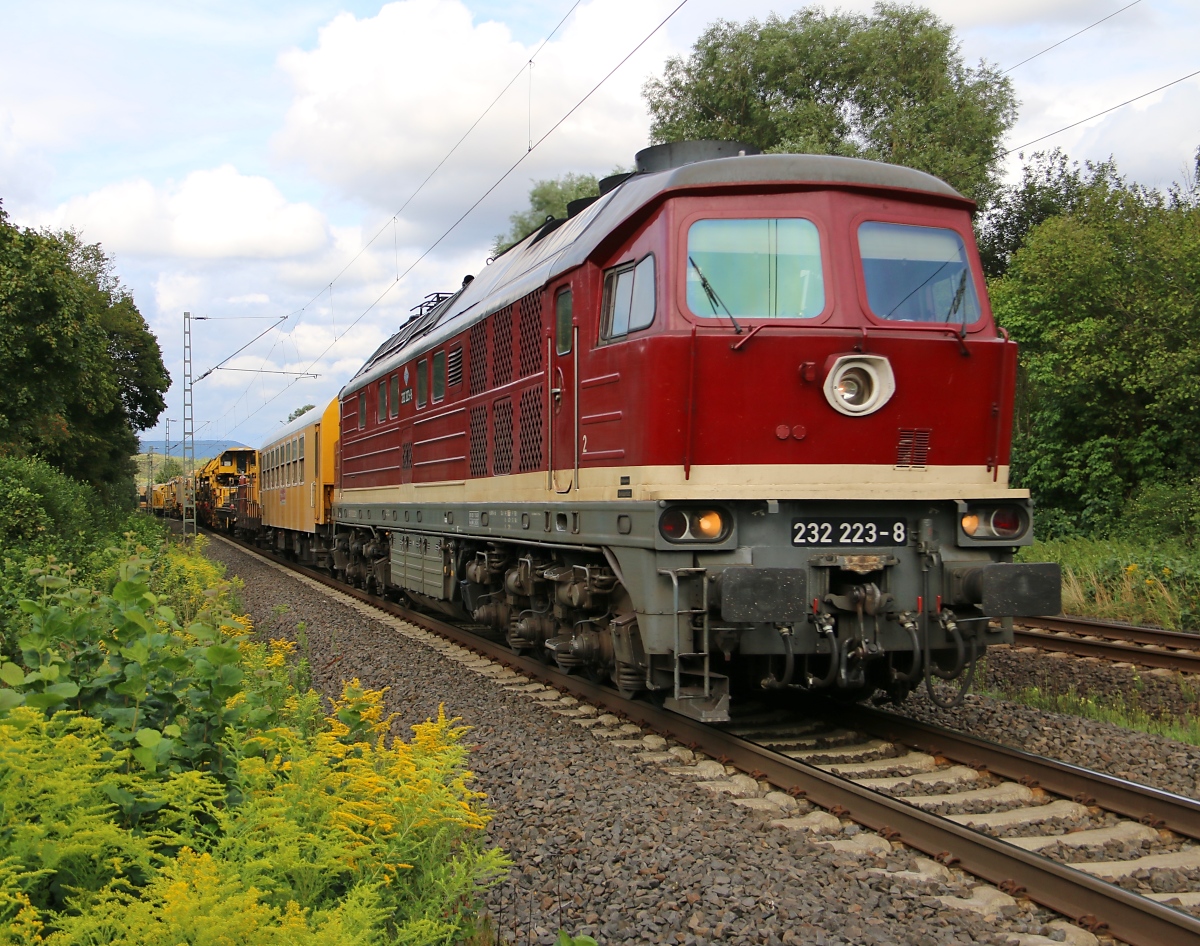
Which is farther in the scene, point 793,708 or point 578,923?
point 793,708

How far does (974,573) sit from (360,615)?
10.2 meters

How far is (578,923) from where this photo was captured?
4.14 metres

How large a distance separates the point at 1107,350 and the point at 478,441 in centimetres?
1412

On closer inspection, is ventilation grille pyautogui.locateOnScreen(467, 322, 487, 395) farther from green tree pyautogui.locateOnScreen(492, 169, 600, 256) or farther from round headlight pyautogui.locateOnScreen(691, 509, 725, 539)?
green tree pyautogui.locateOnScreen(492, 169, 600, 256)

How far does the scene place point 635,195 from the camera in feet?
22.9

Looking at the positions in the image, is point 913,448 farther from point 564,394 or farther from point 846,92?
point 846,92

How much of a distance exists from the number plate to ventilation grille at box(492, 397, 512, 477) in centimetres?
341

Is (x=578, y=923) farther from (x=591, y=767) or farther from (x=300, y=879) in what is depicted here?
(x=591, y=767)

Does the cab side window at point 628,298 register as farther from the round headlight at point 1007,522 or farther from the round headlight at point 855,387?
the round headlight at point 1007,522

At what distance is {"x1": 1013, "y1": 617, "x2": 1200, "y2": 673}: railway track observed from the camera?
31.1 ft

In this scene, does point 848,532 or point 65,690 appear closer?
point 65,690

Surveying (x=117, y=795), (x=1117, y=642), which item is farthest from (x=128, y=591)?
(x=1117, y=642)

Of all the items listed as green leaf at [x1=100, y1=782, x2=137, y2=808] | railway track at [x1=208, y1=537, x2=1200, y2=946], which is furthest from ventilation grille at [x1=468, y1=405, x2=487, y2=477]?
green leaf at [x1=100, y1=782, x2=137, y2=808]

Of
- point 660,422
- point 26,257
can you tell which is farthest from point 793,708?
point 26,257
